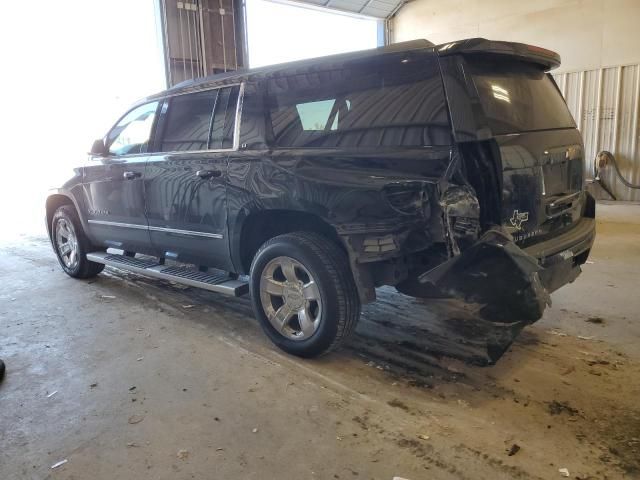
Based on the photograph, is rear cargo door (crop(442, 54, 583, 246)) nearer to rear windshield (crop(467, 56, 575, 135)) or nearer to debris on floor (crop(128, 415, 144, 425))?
rear windshield (crop(467, 56, 575, 135))

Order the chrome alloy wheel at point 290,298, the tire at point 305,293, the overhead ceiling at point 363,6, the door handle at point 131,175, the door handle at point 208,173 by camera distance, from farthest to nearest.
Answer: the overhead ceiling at point 363,6
the door handle at point 131,175
the door handle at point 208,173
the chrome alloy wheel at point 290,298
the tire at point 305,293

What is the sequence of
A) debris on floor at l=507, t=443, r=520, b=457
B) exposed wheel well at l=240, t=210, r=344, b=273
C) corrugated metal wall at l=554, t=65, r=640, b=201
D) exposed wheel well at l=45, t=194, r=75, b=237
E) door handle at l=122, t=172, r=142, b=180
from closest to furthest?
debris on floor at l=507, t=443, r=520, b=457 → exposed wheel well at l=240, t=210, r=344, b=273 → door handle at l=122, t=172, r=142, b=180 → exposed wheel well at l=45, t=194, r=75, b=237 → corrugated metal wall at l=554, t=65, r=640, b=201

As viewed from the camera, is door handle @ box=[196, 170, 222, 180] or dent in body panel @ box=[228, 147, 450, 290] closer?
dent in body panel @ box=[228, 147, 450, 290]

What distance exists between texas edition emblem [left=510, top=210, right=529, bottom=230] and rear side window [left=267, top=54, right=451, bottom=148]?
540mm

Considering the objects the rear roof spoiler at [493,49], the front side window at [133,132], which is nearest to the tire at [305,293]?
the rear roof spoiler at [493,49]

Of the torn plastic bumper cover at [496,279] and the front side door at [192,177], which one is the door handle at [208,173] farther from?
Result: the torn plastic bumper cover at [496,279]

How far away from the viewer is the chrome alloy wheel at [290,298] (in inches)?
123

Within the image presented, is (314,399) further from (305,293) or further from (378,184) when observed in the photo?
(378,184)

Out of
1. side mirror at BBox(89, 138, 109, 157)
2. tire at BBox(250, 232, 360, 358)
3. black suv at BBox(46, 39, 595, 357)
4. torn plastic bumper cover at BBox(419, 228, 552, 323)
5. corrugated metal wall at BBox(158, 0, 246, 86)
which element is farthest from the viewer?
corrugated metal wall at BBox(158, 0, 246, 86)

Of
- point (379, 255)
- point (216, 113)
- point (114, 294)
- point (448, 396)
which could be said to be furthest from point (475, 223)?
point (114, 294)

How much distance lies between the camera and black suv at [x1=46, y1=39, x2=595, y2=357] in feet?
8.32

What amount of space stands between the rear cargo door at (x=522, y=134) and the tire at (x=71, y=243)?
423 cm

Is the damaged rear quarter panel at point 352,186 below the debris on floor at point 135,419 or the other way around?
the other way around

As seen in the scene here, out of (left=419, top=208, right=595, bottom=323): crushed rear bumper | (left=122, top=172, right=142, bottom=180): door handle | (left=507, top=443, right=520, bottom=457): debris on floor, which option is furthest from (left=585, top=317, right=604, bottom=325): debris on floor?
(left=122, top=172, right=142, bottom=180): door handle
